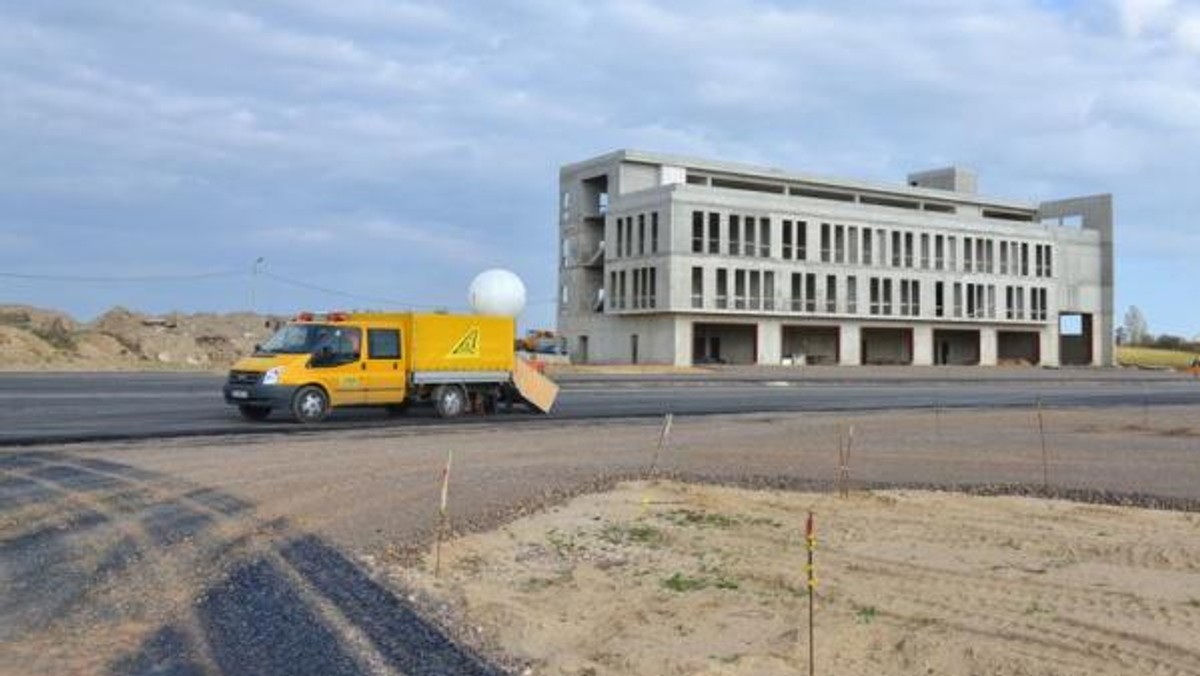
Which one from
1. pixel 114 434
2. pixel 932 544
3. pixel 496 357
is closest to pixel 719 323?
pixel 496 357

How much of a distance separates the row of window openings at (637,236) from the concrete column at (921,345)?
74.7 ft

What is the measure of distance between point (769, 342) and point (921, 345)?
14.9 m

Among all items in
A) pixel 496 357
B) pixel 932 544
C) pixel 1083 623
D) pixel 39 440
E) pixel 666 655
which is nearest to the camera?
pixel 666 655

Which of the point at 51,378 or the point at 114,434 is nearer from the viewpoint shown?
the point at 114,434

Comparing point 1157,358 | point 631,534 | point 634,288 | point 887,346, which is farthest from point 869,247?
point 631,534

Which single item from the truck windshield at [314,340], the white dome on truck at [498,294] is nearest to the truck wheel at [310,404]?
the truck windshield at [314,340]

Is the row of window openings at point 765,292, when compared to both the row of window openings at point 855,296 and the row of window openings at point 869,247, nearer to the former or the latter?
the row of window openings at point 855,296

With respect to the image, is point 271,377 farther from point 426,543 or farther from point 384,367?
point 426,543

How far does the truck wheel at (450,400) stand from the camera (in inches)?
1037

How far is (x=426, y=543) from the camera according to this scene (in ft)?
36.2

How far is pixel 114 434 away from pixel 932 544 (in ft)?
50.6

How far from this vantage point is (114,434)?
68.4 feet

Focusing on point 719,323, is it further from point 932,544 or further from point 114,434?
point 932,544

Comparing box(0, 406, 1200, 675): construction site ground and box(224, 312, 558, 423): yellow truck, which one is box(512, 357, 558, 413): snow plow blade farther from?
box(0, 406, 1200, 675): construction site ground
